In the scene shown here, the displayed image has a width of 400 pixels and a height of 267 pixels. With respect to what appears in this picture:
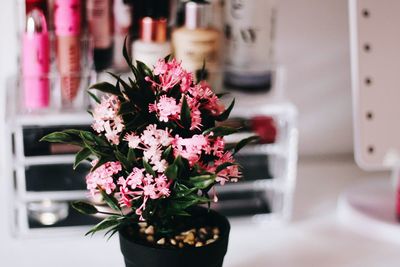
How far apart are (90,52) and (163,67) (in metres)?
0.31

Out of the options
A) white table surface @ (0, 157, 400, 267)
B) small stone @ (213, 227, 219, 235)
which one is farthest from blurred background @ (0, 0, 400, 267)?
small stone @ (213, 227, 219, 235)

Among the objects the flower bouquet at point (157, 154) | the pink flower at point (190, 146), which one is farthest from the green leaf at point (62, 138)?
the pink flower at point (190, 146)

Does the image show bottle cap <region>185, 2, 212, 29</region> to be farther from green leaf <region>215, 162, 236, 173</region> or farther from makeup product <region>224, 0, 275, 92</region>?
green leaf <region>215, 162, 236, 173</region>

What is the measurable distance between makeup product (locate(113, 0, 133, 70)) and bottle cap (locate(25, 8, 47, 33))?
109 millimetres

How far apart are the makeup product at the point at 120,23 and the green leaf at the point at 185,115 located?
1.05ft

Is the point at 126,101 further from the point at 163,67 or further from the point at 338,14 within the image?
the point at 338,14

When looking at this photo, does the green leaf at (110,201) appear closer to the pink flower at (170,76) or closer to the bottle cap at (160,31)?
the pink flower at (170,76)

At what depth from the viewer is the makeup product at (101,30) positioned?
0.87 m

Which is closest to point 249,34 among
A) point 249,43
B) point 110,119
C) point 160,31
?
point 249,43

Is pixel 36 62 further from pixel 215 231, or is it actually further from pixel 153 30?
pixel 215 231

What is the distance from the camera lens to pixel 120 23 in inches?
34.8

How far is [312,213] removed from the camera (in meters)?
0.94

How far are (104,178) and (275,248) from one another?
0.32 metres

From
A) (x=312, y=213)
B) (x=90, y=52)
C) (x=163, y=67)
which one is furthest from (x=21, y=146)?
(x=312, y=213)
